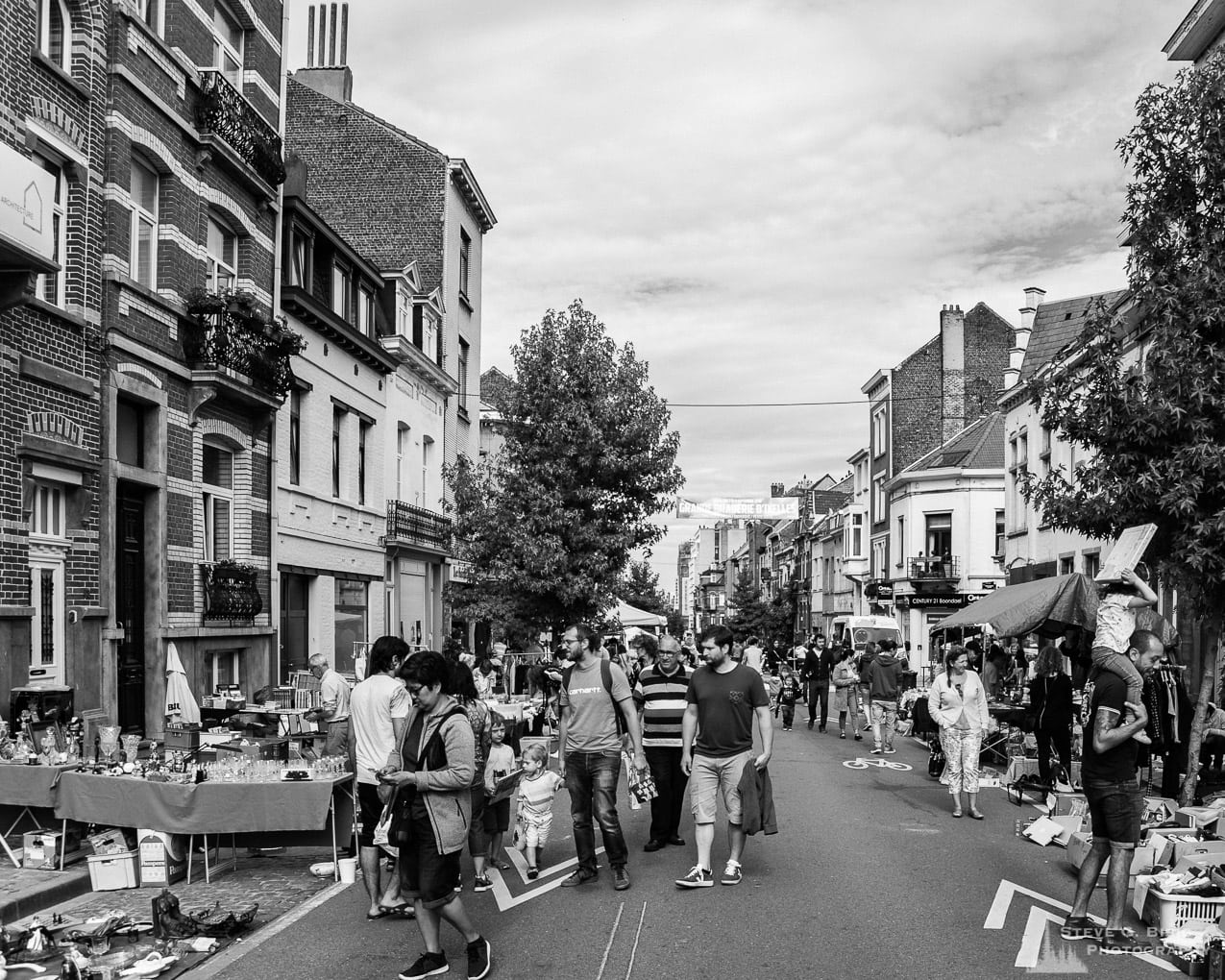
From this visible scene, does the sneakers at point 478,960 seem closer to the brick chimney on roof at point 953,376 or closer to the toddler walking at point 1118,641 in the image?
the toddler walking at point 1118,641

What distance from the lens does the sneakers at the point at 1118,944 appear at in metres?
6.95

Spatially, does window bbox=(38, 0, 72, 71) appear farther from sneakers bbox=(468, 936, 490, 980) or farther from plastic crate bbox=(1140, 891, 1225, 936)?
plastic crate bbox=(1140, 891, 1225, 936)

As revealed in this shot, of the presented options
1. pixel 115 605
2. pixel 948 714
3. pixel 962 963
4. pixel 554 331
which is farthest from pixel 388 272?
pixel 962 963

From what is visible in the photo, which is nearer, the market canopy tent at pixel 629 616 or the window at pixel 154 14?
the window at pixel 154 14

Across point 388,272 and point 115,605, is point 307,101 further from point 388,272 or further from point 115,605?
point 115,605

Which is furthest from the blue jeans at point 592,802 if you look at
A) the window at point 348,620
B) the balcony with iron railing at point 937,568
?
the balcony with iron railing at point 937,568

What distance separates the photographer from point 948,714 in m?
12.4

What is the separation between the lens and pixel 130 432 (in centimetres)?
1520

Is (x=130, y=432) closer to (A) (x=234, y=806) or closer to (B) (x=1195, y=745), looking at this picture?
(A) (x=234, y=806)

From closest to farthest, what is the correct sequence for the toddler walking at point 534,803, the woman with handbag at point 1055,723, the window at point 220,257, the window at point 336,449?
the toddler walking at point 534,803 < the woman with handbag at point 1055,723 < the window at point 220,257 < the window at point 336,449

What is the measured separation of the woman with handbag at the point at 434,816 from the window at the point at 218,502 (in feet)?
40.1

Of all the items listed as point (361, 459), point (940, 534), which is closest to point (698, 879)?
point (361, 459)

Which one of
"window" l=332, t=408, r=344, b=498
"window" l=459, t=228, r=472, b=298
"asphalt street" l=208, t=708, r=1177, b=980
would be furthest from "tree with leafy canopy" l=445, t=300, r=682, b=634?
"asphalt street" l=208, t=708, r=1177, b=980

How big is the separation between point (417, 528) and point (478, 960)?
76.2ft
